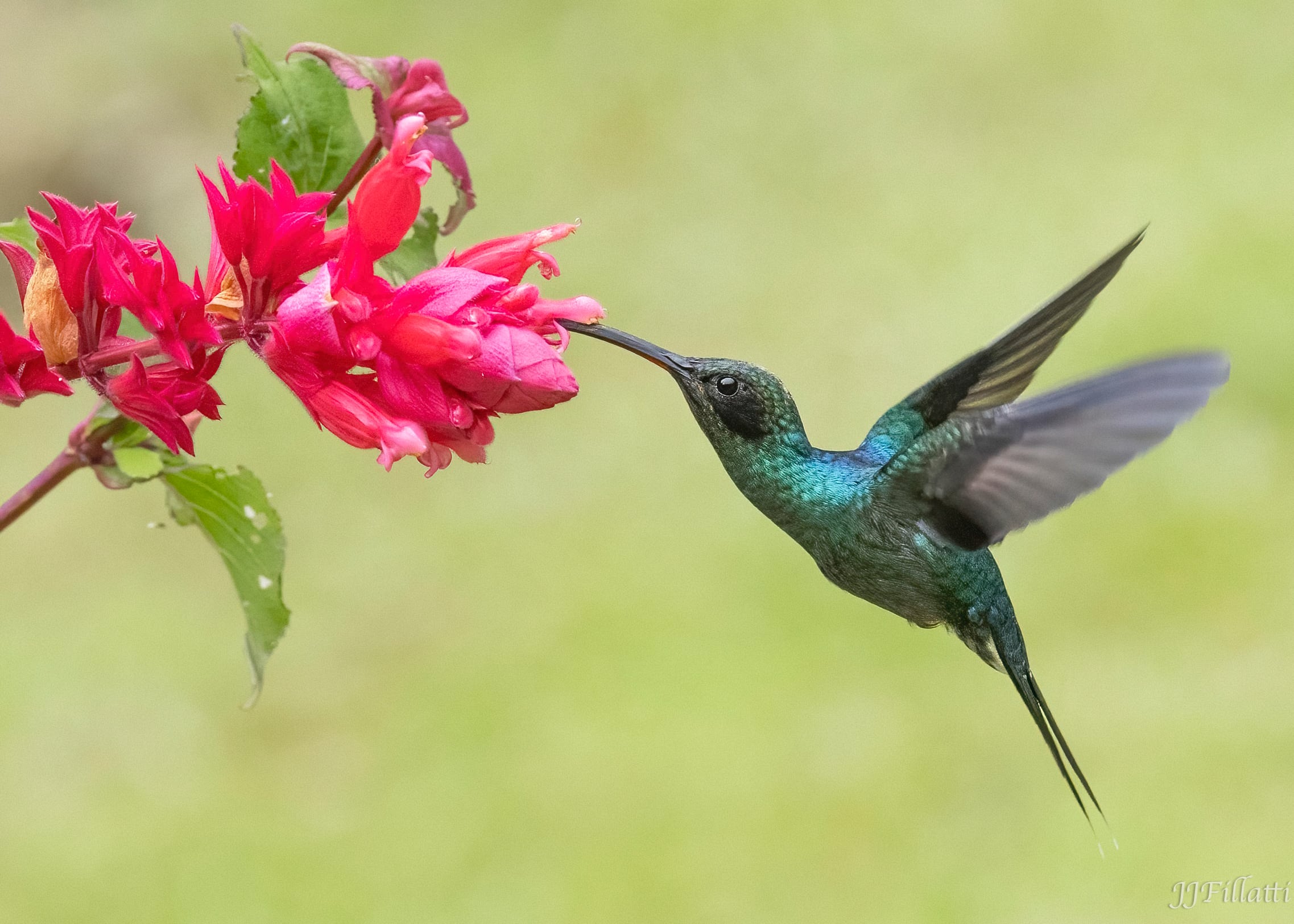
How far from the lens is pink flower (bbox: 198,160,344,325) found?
101cm

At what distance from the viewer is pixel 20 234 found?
1187 millimetres

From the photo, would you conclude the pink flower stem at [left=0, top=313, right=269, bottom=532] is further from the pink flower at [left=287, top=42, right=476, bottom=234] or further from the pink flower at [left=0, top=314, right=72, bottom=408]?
the pink flower at [left=287, top=42, right=476, bottom=234]

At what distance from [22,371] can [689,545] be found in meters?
3.68

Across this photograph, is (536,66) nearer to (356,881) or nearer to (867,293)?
(867,293)

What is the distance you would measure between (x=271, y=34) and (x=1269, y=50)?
4208 mm

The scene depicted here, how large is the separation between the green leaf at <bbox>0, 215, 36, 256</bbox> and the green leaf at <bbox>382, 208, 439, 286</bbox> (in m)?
0.29

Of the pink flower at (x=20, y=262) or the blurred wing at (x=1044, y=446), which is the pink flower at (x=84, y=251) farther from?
the blurred wing at (x=1044, y=446)

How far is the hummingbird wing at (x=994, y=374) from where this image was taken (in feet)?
4.02

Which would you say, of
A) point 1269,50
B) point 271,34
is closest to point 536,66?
point 271,34

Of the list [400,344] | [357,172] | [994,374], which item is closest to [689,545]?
[994,374]
